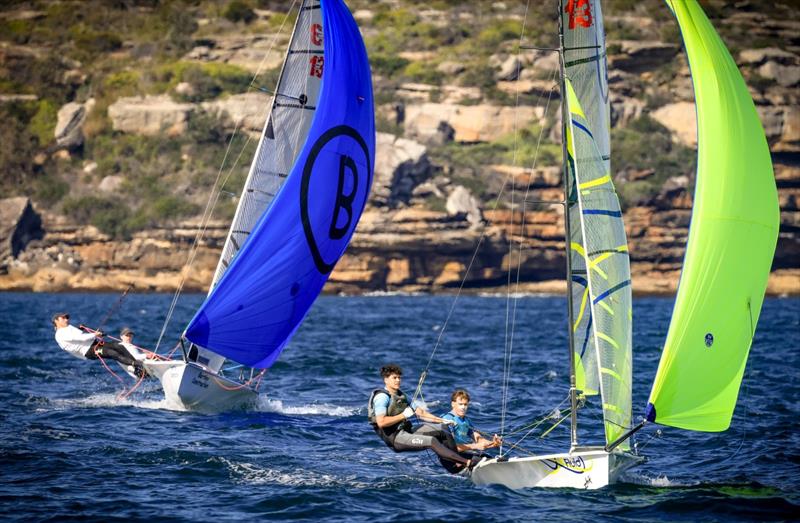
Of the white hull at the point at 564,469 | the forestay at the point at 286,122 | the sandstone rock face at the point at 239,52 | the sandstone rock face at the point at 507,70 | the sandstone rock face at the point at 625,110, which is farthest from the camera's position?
the sandstone rock face at the point at 239,52

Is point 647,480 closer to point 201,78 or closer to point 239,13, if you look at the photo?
point 201,78

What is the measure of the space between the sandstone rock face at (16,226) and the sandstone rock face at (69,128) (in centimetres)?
1467

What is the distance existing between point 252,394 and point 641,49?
9020 cm

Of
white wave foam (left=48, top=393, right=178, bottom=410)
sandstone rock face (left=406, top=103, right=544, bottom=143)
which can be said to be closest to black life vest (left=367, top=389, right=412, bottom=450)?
white wave foam (left=48, top=393, right=178, bottom=410)

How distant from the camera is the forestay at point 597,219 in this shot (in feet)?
42.6

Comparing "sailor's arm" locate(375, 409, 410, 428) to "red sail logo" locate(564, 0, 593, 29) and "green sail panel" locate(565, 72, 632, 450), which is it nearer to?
"green sail panel" locate(565, 72, 632, 450)

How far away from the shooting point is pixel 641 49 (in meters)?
104

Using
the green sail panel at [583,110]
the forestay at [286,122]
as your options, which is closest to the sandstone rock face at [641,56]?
the forestay at [286,122]

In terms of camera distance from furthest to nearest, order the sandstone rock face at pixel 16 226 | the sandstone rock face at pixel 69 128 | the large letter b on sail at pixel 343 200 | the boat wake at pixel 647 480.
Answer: the sandstone rock face at pixel 69 128 < the sandstone rock face at pixel 16 226 < the large letter b on sail at pixel 343 200 < the boat wake at pixel 647 480

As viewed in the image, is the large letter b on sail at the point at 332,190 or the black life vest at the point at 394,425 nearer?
the black life vest at the point at 394,425

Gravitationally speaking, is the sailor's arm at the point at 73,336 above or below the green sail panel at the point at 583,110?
below

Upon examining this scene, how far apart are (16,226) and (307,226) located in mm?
66516

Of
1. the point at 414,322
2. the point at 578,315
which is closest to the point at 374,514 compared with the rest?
the point at 578,315

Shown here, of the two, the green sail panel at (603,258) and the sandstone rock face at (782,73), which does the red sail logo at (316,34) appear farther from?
the sandstone rock face at (782,73)
